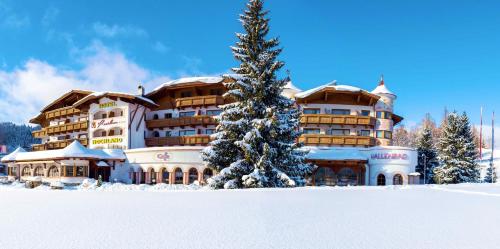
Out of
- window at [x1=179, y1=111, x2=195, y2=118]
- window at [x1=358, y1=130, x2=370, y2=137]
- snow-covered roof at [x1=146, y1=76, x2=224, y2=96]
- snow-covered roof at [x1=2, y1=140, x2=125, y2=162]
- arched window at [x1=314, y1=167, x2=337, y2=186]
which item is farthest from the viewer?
window at [x1=179, y1=111, x2=195, y2=118]

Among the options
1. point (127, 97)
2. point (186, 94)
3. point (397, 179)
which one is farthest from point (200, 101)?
point (397, 179)

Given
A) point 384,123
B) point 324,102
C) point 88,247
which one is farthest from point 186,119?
point 88,247

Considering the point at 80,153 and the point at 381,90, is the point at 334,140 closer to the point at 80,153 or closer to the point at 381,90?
the point at 381,90

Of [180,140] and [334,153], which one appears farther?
[180,140]

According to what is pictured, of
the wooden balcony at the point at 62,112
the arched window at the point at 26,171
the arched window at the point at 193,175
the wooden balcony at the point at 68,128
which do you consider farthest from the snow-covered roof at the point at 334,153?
the arched window at the point at 26,171

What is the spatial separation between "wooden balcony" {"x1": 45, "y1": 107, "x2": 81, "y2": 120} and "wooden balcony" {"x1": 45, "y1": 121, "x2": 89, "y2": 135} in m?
1.62

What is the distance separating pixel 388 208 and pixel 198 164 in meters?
23.2

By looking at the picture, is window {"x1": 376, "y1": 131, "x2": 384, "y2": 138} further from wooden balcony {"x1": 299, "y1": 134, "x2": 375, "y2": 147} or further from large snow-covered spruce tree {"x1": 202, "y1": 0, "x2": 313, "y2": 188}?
large snow-covered spruce tree {"x1": 202, "y1": 0, "x2": 313, "y2": 188}

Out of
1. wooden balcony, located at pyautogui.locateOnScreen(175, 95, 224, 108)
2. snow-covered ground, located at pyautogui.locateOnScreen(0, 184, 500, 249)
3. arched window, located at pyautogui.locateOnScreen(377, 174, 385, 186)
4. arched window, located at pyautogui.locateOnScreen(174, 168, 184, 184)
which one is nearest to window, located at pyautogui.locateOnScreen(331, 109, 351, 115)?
arched window, located at pyautogui.locateOnScreen(377, 174, 385, 186)

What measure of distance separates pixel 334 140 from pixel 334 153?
1.81 meters

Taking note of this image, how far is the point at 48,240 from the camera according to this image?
19.1ft

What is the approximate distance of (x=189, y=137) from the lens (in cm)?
3478

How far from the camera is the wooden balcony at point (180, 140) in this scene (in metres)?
34.4

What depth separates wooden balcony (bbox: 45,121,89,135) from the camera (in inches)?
1609
